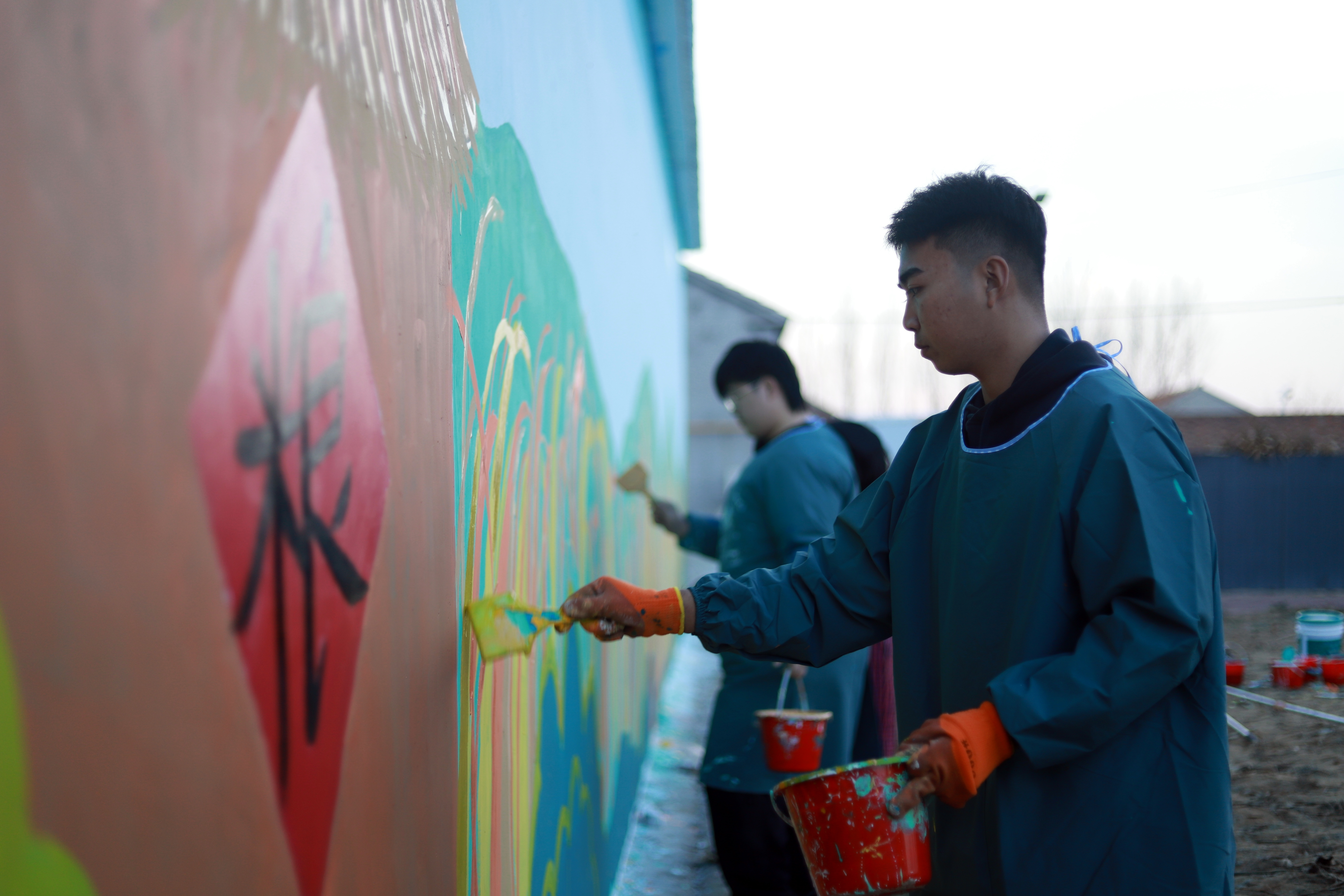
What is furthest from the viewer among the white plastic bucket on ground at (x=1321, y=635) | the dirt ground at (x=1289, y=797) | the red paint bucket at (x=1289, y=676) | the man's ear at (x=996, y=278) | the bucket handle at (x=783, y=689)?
the white plastic bucket on ground at (x=1321, y=635)

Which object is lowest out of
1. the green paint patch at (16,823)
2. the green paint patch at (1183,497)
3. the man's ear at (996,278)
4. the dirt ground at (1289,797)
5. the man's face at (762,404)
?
the dirt ground at (1289,797)

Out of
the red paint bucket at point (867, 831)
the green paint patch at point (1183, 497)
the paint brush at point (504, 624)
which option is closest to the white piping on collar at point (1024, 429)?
the green paint patch at point (1183, 497)

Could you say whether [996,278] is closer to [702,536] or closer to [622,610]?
[622,610]

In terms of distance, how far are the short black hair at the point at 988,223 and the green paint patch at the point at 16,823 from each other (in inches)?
69.4

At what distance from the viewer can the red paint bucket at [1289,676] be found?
25.0 feet

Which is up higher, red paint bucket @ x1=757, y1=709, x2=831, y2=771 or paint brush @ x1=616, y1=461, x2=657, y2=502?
paint brush @ x1=616, y1=461, x2=657, y2=502

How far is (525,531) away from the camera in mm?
2270

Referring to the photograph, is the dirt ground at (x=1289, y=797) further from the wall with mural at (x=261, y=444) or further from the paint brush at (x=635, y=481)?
the paint brush at (x=635, y=481)

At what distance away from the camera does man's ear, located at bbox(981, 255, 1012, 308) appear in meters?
1.94

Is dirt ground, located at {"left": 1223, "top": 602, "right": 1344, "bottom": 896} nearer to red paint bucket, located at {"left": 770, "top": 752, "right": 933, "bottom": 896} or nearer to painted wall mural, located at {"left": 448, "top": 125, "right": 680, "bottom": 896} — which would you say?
red paint bucket, located at {"left": 770, "top": 752, "right": 933, "bottom": 896}

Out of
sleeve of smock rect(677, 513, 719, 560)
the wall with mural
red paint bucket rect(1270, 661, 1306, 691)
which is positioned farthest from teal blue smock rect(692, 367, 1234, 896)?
red paint bucket rect(1270, 661, 1306, 691)

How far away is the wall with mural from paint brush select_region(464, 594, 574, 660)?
0.04 m

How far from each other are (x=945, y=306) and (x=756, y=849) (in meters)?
2.25

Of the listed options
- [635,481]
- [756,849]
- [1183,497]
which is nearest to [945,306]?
[1183,497]
